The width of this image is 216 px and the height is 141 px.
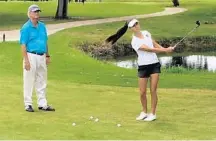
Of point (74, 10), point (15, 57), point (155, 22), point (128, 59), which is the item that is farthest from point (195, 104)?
point (74, 10)

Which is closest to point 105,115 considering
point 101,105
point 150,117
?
point 150,117

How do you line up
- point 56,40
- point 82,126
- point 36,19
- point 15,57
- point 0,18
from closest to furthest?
point 82,126 → point 36,19 → point 15,57 → point 56,40 → point 0,18

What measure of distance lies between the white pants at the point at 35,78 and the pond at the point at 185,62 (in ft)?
54.1

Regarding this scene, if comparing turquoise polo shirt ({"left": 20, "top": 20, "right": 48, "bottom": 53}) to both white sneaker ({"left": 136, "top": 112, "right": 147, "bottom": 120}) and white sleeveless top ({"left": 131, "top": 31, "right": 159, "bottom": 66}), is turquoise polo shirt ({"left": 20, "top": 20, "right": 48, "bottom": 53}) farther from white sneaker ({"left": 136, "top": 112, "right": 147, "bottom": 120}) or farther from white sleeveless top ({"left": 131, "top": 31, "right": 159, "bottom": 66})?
white sneaker ({"left": 136, "top": 112, "right": 147, "bottom": 120})

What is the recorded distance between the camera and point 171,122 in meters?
11.7

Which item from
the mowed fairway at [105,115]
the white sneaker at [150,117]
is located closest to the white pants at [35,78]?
the mowed fairway at [105,115]

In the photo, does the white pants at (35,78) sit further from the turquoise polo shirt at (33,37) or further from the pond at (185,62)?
the pond at (185,62)

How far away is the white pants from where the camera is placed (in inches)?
491

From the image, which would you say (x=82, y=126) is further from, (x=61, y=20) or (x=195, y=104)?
(x=61, y=20)

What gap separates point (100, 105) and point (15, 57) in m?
11.4

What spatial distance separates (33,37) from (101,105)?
247cm

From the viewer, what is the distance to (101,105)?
13.7 m

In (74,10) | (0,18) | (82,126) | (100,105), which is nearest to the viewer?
(82,126)

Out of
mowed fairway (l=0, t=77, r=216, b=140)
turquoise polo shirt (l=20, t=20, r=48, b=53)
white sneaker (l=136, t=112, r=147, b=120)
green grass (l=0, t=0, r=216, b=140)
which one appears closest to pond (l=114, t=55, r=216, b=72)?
green grass (l=0, t=0, r=216, b=140)
